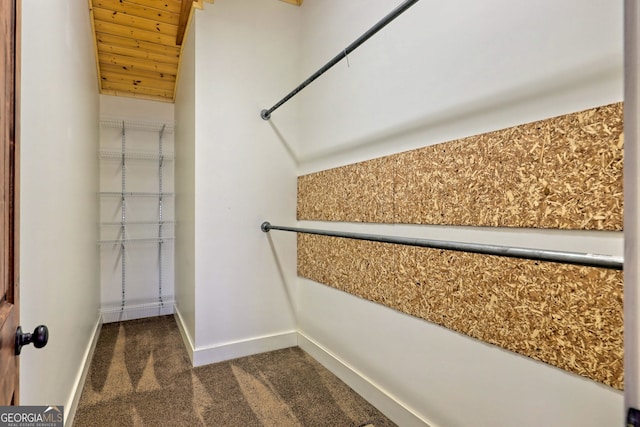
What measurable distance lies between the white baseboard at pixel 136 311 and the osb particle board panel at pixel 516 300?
2709 millimetres

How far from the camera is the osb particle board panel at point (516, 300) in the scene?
3.07 ft

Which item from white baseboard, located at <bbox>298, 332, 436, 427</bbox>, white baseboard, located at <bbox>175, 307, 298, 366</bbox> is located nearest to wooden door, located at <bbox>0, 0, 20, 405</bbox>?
white baseboard, located at <bbox>298, 332, 436, 427</bbox>

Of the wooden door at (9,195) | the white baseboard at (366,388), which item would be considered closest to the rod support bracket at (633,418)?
the wooden door at (9,195)

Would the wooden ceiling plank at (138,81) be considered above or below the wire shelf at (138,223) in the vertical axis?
above

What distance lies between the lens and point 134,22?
8.75 ft

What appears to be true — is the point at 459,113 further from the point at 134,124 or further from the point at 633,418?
the point at 134,124

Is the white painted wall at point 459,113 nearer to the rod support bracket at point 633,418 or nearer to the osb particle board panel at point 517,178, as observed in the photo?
the osb particle board panel at point 517,178

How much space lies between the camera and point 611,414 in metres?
0.93

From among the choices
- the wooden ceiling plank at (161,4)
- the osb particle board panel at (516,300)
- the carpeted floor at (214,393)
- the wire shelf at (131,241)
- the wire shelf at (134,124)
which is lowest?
the carpeted floor at (214,393)

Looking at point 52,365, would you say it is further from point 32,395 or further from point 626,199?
point 626,199

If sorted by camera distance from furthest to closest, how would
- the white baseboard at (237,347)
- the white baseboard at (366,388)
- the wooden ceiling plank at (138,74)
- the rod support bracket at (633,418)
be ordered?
the wooden ceiling plank at (138,74) → the white baseboard at (237,347) → the white baseboard at (366,388) → the rod support bracket at (633,418)

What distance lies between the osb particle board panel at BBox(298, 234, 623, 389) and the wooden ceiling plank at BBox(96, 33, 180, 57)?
108 inches

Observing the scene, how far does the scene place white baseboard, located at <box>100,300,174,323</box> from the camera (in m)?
3.29

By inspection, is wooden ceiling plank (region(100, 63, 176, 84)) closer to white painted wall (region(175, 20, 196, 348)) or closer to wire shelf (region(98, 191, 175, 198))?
white painted wall (region(175, 20, 196, 348))
